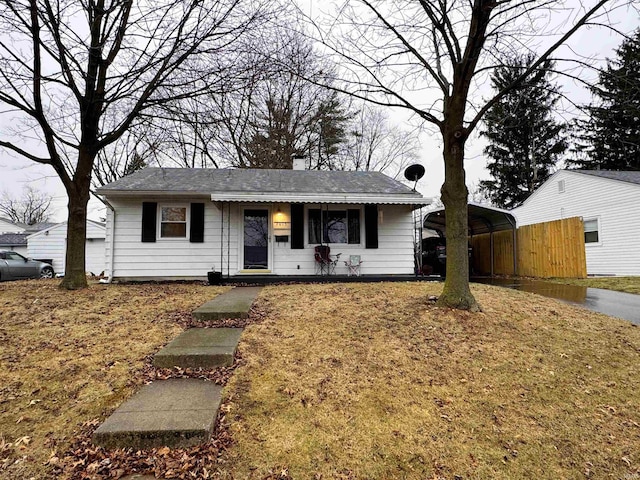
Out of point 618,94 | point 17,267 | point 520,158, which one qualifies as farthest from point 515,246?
point 17,267

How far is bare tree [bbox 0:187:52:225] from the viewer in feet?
130

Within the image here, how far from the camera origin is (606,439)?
2.82 m

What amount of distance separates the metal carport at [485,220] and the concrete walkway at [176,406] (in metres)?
11.6

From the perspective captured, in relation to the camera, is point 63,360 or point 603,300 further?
point 603,300

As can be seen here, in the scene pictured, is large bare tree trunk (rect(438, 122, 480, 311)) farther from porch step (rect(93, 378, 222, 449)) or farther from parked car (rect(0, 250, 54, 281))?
parked car (rect(0, 250, 54, 281))

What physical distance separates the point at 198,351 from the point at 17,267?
705 inches

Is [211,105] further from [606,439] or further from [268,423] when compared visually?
[606,439]

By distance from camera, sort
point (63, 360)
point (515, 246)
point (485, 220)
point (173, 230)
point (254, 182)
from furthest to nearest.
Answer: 1. point (485, 220)
2. point (515, 246)
3. point (254, 182)
4. point (173, 230)
5. point (63, 360)

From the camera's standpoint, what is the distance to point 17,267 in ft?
52.3

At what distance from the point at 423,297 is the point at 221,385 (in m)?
4.35

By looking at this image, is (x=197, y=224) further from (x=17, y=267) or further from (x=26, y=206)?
(x=26, y=206)

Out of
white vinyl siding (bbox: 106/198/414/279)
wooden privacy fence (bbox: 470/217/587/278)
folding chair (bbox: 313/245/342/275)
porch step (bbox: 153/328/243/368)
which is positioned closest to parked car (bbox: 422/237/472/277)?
wooden privacy fence (bbox: 470/217/587/278)

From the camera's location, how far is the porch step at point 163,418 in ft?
7.93

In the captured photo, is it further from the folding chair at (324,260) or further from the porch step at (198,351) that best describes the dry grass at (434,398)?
the folding chair at (324,260)
